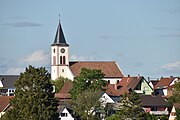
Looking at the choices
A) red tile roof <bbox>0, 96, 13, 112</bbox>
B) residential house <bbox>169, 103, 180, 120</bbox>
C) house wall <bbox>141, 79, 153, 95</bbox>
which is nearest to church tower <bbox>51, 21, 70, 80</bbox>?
house wall <bbox>141, 79, 153, 95</bbox>

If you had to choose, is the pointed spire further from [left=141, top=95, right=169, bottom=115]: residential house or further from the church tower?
[left=141, top=95, right=169, bottom=115]: residential house

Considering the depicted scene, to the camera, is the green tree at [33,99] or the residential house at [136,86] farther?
the residential house at [136,86]

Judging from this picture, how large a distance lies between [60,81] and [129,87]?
47.4 ft

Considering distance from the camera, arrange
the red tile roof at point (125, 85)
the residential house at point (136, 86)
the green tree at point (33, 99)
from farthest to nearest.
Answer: the residential house at point (136, 86) < the red tile roof at point (125, 85) < the green tree at point (33, 99)

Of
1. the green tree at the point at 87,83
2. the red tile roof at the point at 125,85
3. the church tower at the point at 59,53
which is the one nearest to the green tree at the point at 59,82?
the red tile roof at the point at 125,85

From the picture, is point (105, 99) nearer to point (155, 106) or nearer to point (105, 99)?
point (105, 99)

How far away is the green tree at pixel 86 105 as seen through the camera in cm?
8869

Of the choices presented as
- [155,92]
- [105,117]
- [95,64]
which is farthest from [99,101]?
[95,64]

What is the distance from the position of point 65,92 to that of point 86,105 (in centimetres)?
2561

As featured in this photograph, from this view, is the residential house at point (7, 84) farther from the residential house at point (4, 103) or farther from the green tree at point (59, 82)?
the residential house at point (4, 103)

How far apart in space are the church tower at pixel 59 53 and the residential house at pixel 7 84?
6.99m

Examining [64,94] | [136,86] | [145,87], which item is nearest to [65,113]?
[64,94]

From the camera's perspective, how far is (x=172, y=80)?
128750mm

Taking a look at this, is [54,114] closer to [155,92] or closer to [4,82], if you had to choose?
[155,92]
